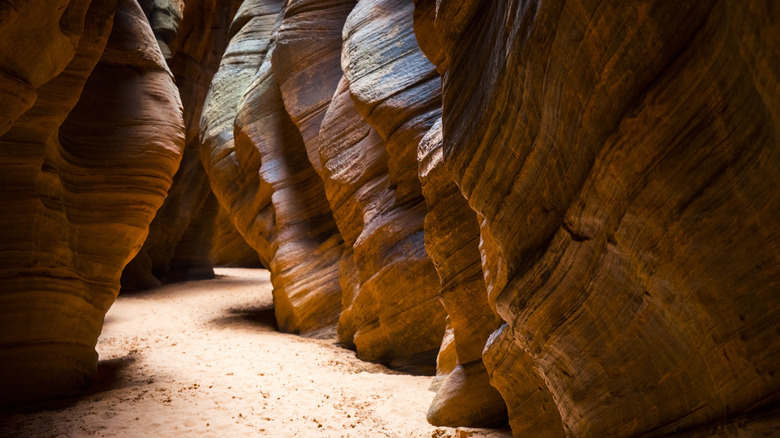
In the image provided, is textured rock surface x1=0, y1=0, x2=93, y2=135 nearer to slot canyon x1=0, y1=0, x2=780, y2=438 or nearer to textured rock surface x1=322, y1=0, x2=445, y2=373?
slot canyon x1=0, y1=0, x2=780, y2=438

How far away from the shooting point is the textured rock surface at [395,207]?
30.2 feet

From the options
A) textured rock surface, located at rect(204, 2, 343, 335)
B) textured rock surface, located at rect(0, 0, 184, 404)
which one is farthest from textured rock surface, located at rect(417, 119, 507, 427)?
textured rock surface, located at rect(204, 2, 343, 335)

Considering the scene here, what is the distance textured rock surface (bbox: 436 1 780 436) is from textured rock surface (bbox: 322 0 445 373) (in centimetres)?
536

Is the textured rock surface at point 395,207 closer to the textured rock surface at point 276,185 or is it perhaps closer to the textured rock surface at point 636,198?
the textured rock surface at point 276,185

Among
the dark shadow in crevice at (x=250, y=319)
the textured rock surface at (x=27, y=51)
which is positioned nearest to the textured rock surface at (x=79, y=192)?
the textured rock surface at (x=27, y=51)

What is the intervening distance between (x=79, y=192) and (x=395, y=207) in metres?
4.74

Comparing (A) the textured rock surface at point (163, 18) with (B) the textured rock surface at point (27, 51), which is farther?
(A) the textured rock surface at point (163, 18)

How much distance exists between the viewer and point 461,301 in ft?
19.8

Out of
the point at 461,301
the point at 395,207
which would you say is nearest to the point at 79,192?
the point at 395,207

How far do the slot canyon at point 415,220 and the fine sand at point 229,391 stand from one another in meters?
0.06

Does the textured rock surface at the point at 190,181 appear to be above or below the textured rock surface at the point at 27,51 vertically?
above

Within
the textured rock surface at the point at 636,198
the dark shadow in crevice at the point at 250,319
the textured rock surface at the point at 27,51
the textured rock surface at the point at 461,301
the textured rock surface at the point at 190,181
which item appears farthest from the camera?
the textured rock surface at the point at 190,181

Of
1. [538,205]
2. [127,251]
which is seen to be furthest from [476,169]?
[127,251]

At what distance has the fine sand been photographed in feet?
20.6
